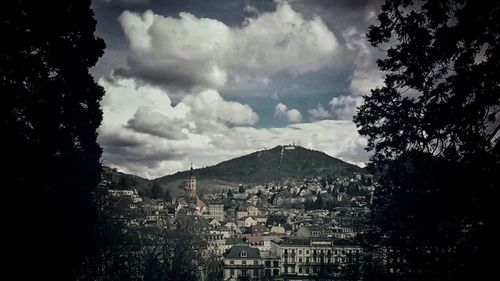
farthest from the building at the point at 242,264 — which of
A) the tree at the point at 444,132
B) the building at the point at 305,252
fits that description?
the tree at the point at 444,132

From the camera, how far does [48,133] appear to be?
14.1 metres

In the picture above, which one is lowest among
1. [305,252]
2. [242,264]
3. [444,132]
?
[242,264]

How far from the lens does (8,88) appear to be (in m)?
11.3

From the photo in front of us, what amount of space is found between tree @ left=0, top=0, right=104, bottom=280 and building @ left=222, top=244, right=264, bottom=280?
190 ft

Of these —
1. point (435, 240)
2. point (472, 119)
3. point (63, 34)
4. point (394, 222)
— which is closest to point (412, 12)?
point (472, 119)

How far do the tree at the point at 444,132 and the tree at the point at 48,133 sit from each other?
9414mm

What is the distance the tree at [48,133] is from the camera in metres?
11.2

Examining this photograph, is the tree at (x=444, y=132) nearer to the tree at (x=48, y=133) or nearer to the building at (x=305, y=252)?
the tree at (x=48, y=133)

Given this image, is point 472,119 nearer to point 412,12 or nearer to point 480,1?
point 480,1

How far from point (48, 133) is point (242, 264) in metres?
63.1

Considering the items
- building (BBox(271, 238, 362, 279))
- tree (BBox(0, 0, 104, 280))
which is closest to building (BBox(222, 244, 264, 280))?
building (BBox(271, 238, 362, 279))

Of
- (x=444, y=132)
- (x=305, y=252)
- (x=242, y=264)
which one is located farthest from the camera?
(x=305, y=252)

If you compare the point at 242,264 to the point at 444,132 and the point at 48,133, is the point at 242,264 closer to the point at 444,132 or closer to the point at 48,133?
the point at 48,133

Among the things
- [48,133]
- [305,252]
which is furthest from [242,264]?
[48,133]
